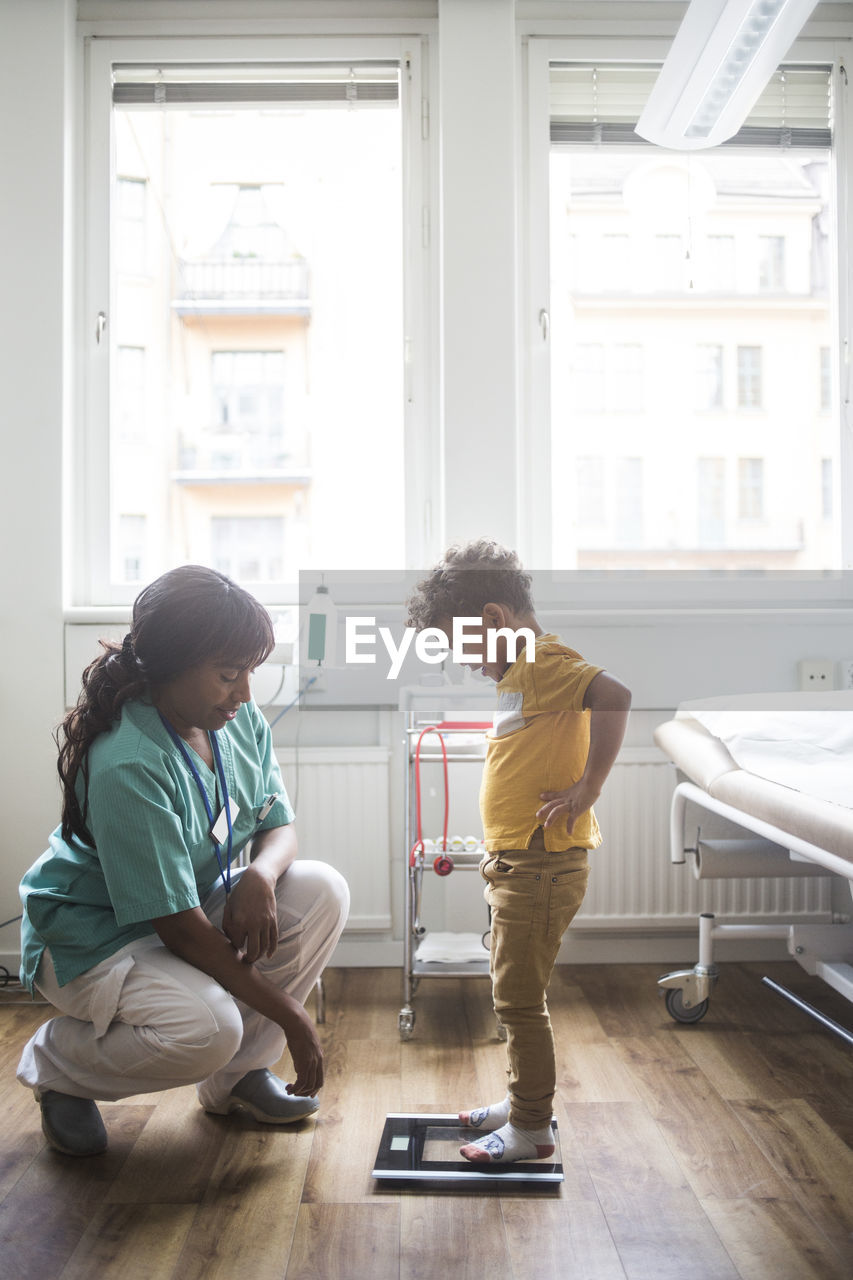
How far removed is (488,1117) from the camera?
1.62 meters

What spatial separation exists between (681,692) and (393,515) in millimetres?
899

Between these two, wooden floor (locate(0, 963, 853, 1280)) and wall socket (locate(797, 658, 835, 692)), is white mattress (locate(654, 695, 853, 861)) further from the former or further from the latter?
wooden floor (locate(0, 963, 853, 1280))

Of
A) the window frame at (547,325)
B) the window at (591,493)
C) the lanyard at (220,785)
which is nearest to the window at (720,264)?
the window frame at (547,325)

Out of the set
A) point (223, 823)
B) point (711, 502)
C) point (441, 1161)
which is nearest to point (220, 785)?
point (223, 823)

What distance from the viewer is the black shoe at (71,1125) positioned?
155 centimetres

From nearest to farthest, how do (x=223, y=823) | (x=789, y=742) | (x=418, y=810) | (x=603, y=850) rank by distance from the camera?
(x=223, y=823)
(x=789, y=742)
(x=418, y=810)
(x=603, y=850)

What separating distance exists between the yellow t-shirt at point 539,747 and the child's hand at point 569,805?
0.7 inches

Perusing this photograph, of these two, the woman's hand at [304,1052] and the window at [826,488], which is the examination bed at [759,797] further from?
the woman's hand at [304,1052]

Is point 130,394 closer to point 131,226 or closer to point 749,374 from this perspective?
point 131,226

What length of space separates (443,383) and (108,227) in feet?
3.29

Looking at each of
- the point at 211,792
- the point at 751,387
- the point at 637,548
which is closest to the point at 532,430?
the point at 637,548

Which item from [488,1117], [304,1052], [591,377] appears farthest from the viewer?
[591,377]

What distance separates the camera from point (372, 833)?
2.56 meters

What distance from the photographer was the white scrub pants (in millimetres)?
1476
